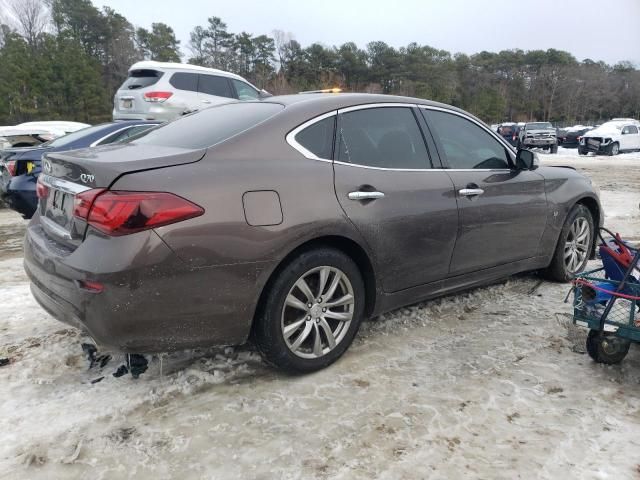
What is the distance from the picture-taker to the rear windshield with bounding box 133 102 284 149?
2826 millimetres

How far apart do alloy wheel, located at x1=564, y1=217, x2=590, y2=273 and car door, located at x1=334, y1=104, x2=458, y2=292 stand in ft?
5.73

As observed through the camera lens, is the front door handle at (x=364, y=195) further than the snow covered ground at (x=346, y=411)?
Yes

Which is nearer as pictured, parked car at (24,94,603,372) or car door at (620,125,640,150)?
parked car at (24,94,603,372)

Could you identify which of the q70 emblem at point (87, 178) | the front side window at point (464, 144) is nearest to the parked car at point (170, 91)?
the front side window at point (464, 144)

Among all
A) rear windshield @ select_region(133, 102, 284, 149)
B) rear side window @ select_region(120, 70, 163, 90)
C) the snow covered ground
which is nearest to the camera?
the snow covered ground

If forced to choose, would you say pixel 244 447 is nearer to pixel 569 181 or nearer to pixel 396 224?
pixel 396 224

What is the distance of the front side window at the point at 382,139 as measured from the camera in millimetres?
3090

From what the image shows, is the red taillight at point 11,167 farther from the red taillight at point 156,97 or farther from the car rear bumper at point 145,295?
the car rear bumper at point 145,295

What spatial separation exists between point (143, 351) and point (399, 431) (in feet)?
4.20

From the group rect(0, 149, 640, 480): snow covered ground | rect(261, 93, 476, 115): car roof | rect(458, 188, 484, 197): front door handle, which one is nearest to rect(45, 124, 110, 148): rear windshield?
rect(0, 149, 640, 480): snow covered ground

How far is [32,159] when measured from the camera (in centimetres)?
645

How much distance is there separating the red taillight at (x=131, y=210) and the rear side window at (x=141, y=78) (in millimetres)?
8897

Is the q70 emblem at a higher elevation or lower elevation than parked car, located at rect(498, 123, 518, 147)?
lower

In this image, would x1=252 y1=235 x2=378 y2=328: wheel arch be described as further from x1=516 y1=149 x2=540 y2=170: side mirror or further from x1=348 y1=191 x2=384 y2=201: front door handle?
x1=516 y1=149 x2=540 y2=170: side mirror
